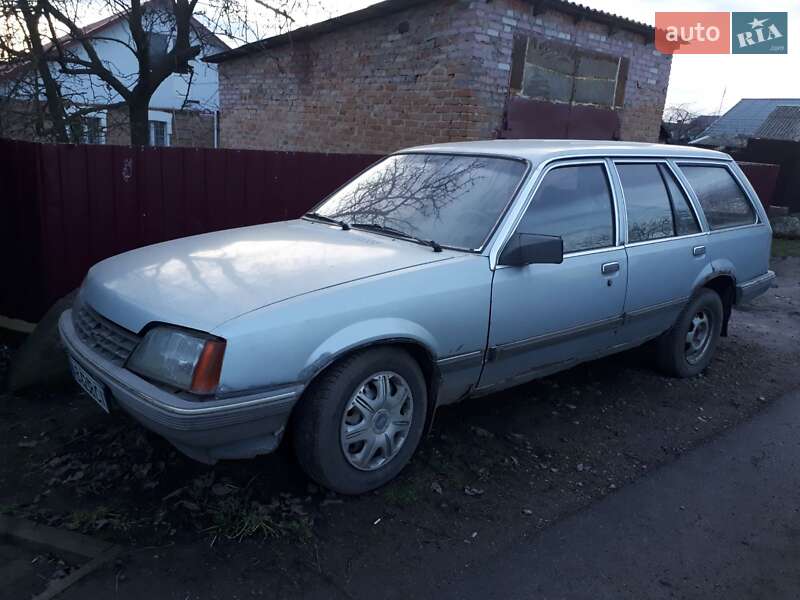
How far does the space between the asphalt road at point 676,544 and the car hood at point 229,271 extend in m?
1.41

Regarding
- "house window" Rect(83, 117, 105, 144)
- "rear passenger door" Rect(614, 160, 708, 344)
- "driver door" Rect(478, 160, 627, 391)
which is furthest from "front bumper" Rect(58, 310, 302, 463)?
"house window" Rect(83, 117, 105, 144)

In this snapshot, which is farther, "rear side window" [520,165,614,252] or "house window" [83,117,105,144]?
"house window" [83,117,105,144]

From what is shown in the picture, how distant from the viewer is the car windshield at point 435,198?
12.0ft

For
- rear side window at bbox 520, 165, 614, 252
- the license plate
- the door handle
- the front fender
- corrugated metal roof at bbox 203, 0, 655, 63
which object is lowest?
the license plate

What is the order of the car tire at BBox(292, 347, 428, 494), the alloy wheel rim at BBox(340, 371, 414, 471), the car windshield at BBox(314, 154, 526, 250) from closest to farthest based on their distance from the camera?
the car tire at BBox(292, 347, 428, 494) → the alloy wheel rim at BBox(340, 371, 414, 471) → the car windshield at BBox(314, 154, 526, 250)

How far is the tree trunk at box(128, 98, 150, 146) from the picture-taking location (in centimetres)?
966

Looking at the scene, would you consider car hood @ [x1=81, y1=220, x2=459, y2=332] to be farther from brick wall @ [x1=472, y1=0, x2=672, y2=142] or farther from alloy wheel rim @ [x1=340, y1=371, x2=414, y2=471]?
brick wall @ [x1=472, y1=0, x2=672, y2=142]

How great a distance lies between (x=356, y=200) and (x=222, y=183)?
2.24 metres

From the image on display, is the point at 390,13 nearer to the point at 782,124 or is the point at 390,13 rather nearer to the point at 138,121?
the point at 138,121

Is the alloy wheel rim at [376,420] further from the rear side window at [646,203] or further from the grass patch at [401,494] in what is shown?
the rear side window at [646,203]

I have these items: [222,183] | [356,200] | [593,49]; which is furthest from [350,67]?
[356,200]

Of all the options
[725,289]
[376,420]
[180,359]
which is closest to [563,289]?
[376,420]

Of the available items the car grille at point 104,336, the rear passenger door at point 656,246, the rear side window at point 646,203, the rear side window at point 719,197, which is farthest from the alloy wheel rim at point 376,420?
the rear side window at point 719,197

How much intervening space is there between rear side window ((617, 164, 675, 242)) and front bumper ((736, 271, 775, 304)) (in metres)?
1.09
